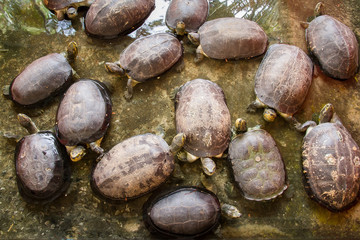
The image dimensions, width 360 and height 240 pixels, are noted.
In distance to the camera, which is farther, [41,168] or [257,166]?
[257,166]

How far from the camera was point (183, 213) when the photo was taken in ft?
10.6

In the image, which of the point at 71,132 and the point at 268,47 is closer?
the point at 71,132

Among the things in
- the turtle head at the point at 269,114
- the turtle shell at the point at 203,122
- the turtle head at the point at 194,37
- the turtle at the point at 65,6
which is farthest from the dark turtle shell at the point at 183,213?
the turtle at the point at 65,6

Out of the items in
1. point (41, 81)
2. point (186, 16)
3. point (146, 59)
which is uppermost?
point (186, 16)

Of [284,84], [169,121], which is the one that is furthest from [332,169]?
[169,121]

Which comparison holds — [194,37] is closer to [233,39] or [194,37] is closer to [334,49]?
[233,39]

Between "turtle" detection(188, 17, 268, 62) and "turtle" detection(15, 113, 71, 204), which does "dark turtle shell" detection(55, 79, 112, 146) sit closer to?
"turtle" detection(15, 113, 71, 204)

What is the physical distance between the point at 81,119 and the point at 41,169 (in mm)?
731

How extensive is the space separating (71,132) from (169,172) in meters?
1.30

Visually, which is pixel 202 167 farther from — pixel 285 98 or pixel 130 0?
pixel 130 0

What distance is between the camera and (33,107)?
13.4 feet

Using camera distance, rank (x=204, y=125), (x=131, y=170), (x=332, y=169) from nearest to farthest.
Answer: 1. (x=131, y=170)
2. (x=332, y=169)
3. (x=204, y=125)

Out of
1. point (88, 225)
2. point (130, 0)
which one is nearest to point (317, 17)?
point (130, 0)

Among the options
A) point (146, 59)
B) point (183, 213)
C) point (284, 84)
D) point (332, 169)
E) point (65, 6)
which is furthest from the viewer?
point (65, 6)
